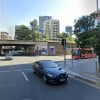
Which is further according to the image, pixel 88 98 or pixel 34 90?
pixel 34 90

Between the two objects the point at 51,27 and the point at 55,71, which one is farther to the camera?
the point at 51,27

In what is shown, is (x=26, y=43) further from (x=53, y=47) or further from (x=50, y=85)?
(x=50, y=85)

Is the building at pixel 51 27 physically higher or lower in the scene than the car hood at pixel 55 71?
higher

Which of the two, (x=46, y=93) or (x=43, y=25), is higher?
(x=43, y=25)

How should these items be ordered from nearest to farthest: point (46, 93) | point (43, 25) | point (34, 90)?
point (46, 93)
point (34, 90)
point (43, 25)

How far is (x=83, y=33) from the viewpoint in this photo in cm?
3400

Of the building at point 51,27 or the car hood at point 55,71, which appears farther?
the building at point 51,27

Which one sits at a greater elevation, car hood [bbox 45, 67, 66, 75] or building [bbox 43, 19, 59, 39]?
building [bbox 43, 19, 59, 39]

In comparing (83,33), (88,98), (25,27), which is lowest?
(88,98)

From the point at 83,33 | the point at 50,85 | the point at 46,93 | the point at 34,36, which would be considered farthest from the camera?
the point at 34,36

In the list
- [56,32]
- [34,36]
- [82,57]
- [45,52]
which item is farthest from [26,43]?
[56,32]

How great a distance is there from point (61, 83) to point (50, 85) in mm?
1008

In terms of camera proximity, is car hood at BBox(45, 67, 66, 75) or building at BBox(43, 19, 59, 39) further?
building at BBox(43, 19, 59, 39)

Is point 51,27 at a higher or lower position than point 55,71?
higher
